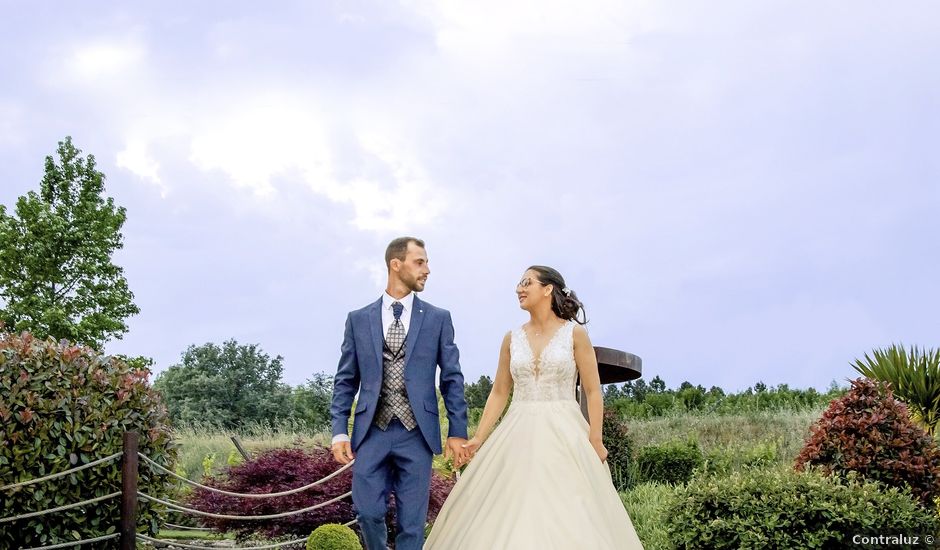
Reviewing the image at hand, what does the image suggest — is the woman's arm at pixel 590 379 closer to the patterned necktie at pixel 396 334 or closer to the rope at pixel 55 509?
the patterned necktie at pixel 396 334

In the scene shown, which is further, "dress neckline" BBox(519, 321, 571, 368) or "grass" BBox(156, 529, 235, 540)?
"grass" BBox(156, 529, 235, 540)

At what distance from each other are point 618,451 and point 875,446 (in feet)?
21.2

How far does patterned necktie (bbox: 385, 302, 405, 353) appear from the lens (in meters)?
5.70

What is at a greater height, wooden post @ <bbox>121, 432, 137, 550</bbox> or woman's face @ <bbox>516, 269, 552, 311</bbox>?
woman's face @ <bbox>516, 269, 552, 311</bbox>

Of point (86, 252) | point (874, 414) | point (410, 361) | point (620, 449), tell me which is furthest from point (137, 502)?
point (86, 252)

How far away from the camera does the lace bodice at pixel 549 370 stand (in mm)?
6395

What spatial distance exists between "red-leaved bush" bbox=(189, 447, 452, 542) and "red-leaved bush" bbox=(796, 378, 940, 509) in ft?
13.9

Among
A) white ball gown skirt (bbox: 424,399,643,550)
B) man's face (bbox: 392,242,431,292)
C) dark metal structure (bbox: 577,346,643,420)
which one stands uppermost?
man's face (bbox: 392,242,431,292)

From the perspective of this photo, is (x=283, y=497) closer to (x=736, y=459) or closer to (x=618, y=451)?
(x=618, y=451)

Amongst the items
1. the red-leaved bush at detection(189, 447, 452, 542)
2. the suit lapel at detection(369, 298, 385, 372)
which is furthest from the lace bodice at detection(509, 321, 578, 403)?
the red-leaved bush at detection(189, 447, 452, 542)

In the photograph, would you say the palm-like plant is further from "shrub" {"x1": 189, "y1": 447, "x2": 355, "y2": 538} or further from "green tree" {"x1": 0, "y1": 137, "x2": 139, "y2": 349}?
"green tree" {"x1": 0, "y1": 137, "x2": 139, "y2": 349}

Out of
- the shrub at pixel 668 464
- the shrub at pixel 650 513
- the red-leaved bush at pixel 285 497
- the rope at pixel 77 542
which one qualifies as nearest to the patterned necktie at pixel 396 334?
the rope at pixel 77 542

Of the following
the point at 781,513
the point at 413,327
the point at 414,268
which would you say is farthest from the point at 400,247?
the point at 781,513

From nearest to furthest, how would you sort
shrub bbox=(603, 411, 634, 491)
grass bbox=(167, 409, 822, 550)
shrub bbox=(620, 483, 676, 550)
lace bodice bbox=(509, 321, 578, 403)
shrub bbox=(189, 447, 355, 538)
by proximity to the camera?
1. lace bodice bbox=(509, 321, 578, 403)
2. shrub bbox=(620, 483, 676, 550)
3. shrub bbox=(189, 447, 355, 538)
4. shrub bbox=(603, 411, 634, 491)
5. grass bbox=(167, 409, 822, 550)
